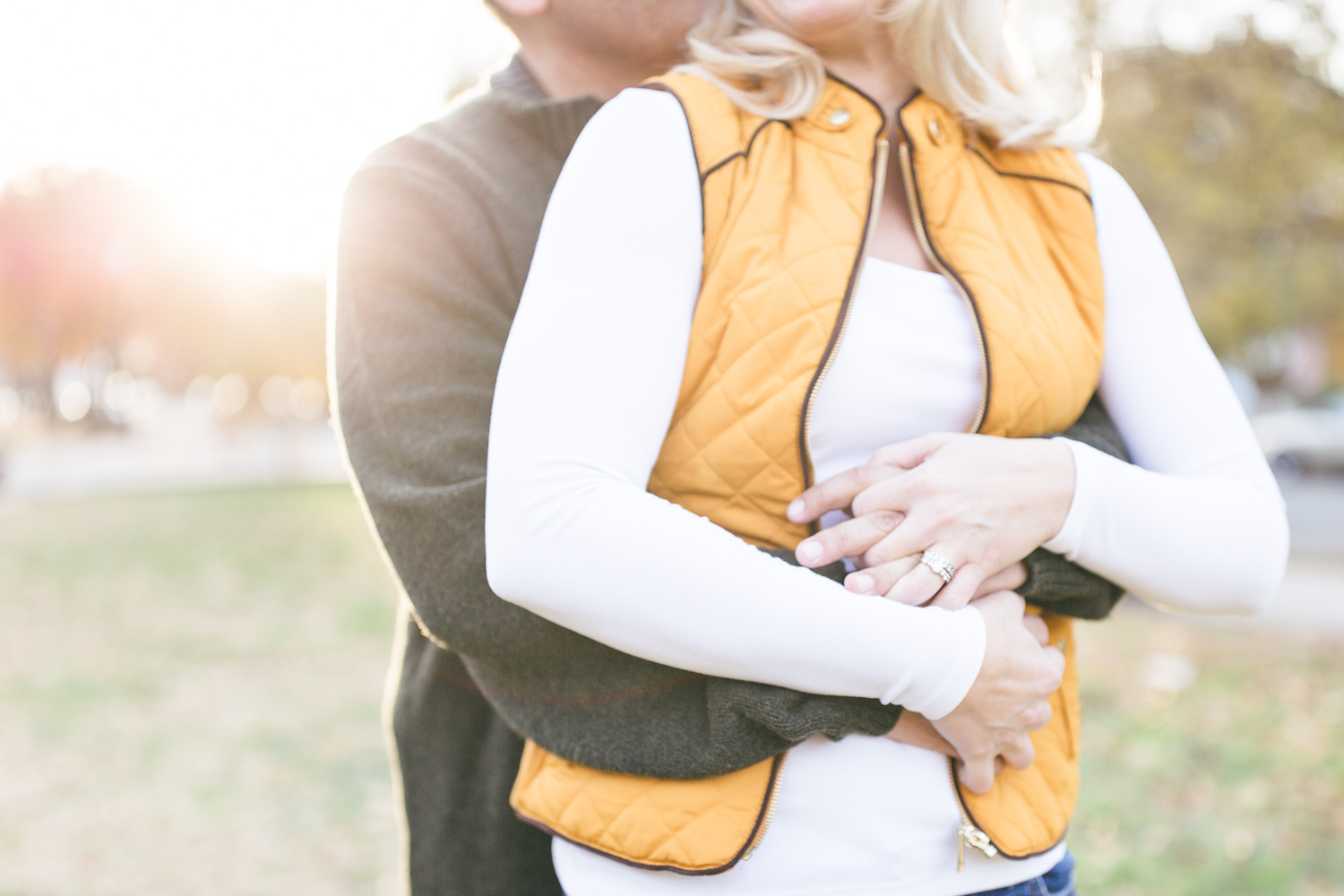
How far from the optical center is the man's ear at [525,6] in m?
1.59

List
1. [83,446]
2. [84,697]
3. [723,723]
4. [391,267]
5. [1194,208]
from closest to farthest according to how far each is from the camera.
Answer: [723,723] < [391,267] < [84,697] < [1194,208] < [83,446]

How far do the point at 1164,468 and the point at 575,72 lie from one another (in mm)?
1107

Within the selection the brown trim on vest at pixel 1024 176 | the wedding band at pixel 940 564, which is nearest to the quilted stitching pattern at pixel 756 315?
the wedding band at pixel 940 564

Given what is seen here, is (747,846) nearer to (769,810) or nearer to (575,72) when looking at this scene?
(769,810)

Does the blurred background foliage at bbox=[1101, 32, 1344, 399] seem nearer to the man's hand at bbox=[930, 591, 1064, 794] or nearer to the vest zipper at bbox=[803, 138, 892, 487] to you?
the vest zipper at bbox=[803, 138, 892, 487]

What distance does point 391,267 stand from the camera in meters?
1.40

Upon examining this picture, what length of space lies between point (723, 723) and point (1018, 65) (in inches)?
41.2

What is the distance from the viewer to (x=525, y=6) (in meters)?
1.60

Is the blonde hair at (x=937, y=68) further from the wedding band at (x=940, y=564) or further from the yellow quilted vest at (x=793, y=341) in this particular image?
the wedding band at (x=940, y=564)

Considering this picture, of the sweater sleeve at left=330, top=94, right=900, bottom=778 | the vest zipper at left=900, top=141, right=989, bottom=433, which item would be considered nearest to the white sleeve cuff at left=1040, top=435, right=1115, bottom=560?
the vest zipper at left=900, top=141, right=989, bottom=433

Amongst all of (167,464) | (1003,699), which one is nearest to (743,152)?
(1003,699)

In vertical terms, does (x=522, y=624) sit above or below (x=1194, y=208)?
above

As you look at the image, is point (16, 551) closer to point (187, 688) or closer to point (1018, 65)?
point (187, 688)

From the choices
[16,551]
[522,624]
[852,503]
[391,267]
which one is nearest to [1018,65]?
[852,503]
